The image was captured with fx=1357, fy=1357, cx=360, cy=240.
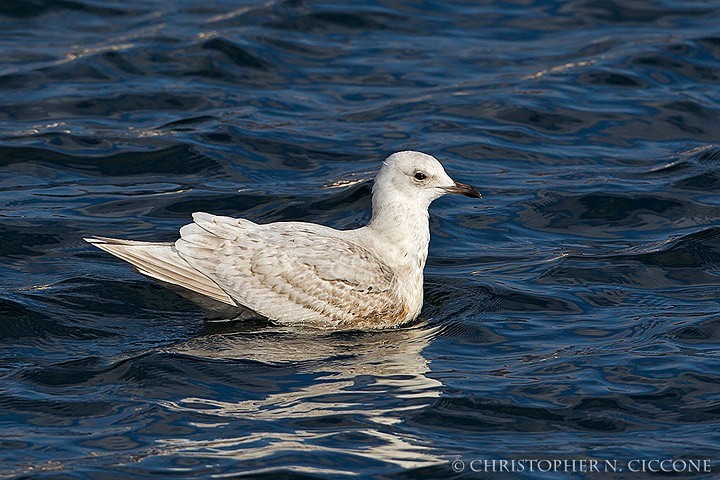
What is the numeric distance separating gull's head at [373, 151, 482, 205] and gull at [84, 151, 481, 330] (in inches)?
20.4

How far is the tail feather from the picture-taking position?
370 inches

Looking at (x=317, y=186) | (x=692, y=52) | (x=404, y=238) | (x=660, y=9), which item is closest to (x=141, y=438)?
(x=404, y=238)

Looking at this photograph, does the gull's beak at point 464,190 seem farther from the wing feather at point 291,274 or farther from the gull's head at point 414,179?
the wing feather at point 291,274

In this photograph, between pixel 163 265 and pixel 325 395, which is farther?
pixel 163 265

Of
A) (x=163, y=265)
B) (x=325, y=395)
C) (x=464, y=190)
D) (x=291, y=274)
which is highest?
(x=464, y=190)

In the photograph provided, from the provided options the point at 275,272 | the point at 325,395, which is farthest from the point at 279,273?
the point at 325,395

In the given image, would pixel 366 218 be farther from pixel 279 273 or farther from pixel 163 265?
pixel 163 265

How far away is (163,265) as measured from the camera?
9391mm

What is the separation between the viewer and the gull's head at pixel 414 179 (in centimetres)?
996

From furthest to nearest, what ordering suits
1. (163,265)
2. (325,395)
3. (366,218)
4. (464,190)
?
(366,218) → (464,190) → (163,265) → (325,395)

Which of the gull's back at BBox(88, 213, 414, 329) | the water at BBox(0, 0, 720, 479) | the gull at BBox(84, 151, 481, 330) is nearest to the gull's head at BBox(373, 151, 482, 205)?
the gull at BBox(84, 151, 481, 330)

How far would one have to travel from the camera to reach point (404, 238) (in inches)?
392

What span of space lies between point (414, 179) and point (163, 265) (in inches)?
77.1

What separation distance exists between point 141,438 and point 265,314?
6.67 feet
